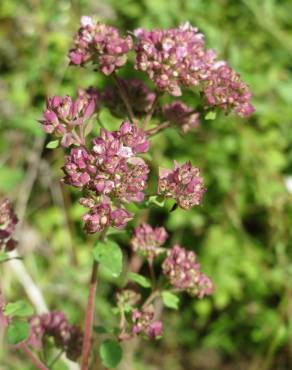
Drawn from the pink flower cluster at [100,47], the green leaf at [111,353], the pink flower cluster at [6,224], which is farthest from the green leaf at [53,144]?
the green leaf at [111,353]

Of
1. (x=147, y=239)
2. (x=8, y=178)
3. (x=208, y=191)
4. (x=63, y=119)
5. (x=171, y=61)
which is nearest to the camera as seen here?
(x=63, y=119)

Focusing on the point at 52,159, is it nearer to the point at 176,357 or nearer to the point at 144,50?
the point at 176,357

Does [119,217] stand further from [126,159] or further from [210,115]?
[210,115]

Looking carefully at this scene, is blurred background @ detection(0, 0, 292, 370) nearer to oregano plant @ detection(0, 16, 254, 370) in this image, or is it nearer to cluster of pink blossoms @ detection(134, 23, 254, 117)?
oregano plant @ detection(0, 16, 254, 370)

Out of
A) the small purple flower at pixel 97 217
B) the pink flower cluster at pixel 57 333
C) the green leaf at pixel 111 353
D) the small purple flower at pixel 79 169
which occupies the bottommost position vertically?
the pink flower cluster at pixel 57 333

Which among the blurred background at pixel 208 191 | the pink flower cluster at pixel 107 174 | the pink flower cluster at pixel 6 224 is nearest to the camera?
the pink flower cluster at pixel 107 174

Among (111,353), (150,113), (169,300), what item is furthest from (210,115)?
(111,353)

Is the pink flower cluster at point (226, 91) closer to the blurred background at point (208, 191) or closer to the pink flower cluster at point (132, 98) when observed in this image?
the pink flower cluster at point (132, 98)

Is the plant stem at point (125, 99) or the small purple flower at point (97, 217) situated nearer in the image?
the small purple flower at point (97, 217)

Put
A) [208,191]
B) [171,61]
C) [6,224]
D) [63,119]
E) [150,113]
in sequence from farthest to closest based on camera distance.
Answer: [208,191] → [6,224] → [150,113] → [171,61] → [63,119]
